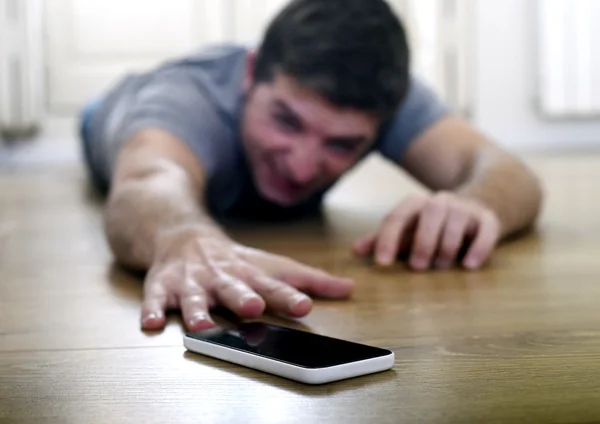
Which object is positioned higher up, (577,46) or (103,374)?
(103,374)

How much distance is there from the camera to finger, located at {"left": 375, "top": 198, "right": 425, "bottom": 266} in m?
1.13

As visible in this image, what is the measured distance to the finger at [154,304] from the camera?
806mm

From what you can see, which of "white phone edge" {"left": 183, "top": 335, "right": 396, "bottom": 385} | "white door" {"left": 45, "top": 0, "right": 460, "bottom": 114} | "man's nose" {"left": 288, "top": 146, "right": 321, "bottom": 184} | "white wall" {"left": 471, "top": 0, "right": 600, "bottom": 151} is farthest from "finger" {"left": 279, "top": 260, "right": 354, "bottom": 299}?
"white wall" {"left": 471, "top": 0, "right": 600, "bottom": 151}

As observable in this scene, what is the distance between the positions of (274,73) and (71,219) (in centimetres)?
53

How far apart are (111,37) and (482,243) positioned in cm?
270

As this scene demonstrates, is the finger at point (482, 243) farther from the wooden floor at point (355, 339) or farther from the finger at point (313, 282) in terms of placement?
the finger at point (313, 282)

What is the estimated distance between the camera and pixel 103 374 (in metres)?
0.65

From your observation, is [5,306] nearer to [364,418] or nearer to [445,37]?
[364,418]

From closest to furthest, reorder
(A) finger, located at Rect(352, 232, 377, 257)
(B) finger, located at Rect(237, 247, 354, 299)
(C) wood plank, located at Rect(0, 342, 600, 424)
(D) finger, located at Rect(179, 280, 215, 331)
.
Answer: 1. (C) wood plank, located at Rect(0, 342, 600, 424)
2. (D) finger, located at Rect(179, 280, 215, 331)
3. (B) finger, located at Rect(237, 247, 354, 299)
4. (A) finger, located at Rect(352, 232, 377, 257)

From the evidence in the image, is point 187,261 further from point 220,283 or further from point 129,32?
point 129,32

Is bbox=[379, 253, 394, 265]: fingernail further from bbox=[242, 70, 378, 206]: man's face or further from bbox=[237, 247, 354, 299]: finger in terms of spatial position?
bbox=[242, 70, 378, 206]: man's face

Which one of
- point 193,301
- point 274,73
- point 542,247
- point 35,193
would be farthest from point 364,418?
point 35,193

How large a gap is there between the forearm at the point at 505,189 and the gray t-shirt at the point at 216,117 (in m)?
0.19

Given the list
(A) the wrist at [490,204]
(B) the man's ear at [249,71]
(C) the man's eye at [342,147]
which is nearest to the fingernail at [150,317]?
(A) the wrist at [490,204]
